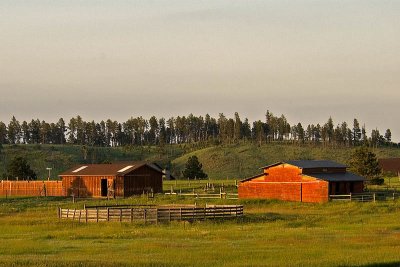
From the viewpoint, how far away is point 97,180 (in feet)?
316

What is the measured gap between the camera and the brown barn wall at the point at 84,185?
96062 mm

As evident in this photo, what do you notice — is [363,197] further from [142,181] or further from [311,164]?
[142,181]

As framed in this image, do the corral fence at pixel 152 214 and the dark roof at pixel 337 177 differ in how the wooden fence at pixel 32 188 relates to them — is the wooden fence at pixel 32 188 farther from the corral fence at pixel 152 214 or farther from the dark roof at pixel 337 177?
the corral fence at pixel 152 214

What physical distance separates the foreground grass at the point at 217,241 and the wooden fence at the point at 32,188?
29.6m

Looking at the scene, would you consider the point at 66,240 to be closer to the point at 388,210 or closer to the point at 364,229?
the point at 364,229

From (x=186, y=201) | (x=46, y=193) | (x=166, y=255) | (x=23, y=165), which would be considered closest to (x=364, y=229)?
(x=166, y=255)

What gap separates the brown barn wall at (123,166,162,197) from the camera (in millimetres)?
94812

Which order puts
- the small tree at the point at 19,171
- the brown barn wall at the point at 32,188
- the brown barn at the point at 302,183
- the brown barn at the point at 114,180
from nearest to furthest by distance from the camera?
the brown barn at the point at 302,183 → the brown barn at the point at 114,180 → the brown barn wall at the point at 32,188 → the small tree at the point at 19,171

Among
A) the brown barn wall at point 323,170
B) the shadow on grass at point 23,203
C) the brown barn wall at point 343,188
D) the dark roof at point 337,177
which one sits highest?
the brown barn wall at point 323,170

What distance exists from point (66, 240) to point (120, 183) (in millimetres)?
48222

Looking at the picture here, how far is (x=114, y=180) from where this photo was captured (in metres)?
94.8

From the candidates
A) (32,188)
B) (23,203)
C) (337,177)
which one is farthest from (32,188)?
(337,177)

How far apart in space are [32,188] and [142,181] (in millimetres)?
15067

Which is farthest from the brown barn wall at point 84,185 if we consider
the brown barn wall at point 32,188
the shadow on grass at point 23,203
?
the shadow on grass at point 23,203
